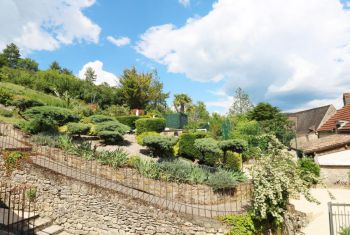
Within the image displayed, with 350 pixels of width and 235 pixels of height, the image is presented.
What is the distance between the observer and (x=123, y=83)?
3319 cm

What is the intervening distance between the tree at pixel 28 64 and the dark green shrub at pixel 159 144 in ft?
180

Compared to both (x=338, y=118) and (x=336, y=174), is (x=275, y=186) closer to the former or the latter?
(x=336, y=174)

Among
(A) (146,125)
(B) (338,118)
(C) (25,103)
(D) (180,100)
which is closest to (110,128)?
(A) (146,125)

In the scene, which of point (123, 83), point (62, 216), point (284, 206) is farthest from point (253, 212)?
point (123, 83)

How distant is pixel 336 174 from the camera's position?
19.4 meters

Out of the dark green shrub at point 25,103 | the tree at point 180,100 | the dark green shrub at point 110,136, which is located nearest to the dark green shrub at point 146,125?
the dark green shrub at point 110,136

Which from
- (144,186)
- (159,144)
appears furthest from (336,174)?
(144,186)

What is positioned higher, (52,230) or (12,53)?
(12,53)

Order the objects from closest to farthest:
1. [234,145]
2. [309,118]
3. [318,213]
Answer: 1. [318,213]
2. [234,145]
3. [309,118]

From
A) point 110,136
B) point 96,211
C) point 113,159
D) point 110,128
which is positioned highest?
point 110,128

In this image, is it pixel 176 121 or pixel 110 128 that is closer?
pixel 110 128

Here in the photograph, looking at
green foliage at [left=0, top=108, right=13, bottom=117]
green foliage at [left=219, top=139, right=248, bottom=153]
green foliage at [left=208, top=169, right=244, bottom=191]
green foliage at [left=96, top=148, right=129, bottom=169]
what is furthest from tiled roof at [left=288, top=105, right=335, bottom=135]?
green foliage at [left=0, top=108, right=13, bottom=117]

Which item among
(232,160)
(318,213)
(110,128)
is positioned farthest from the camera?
(110,128)

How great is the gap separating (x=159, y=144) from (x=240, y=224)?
7121 millimetres
